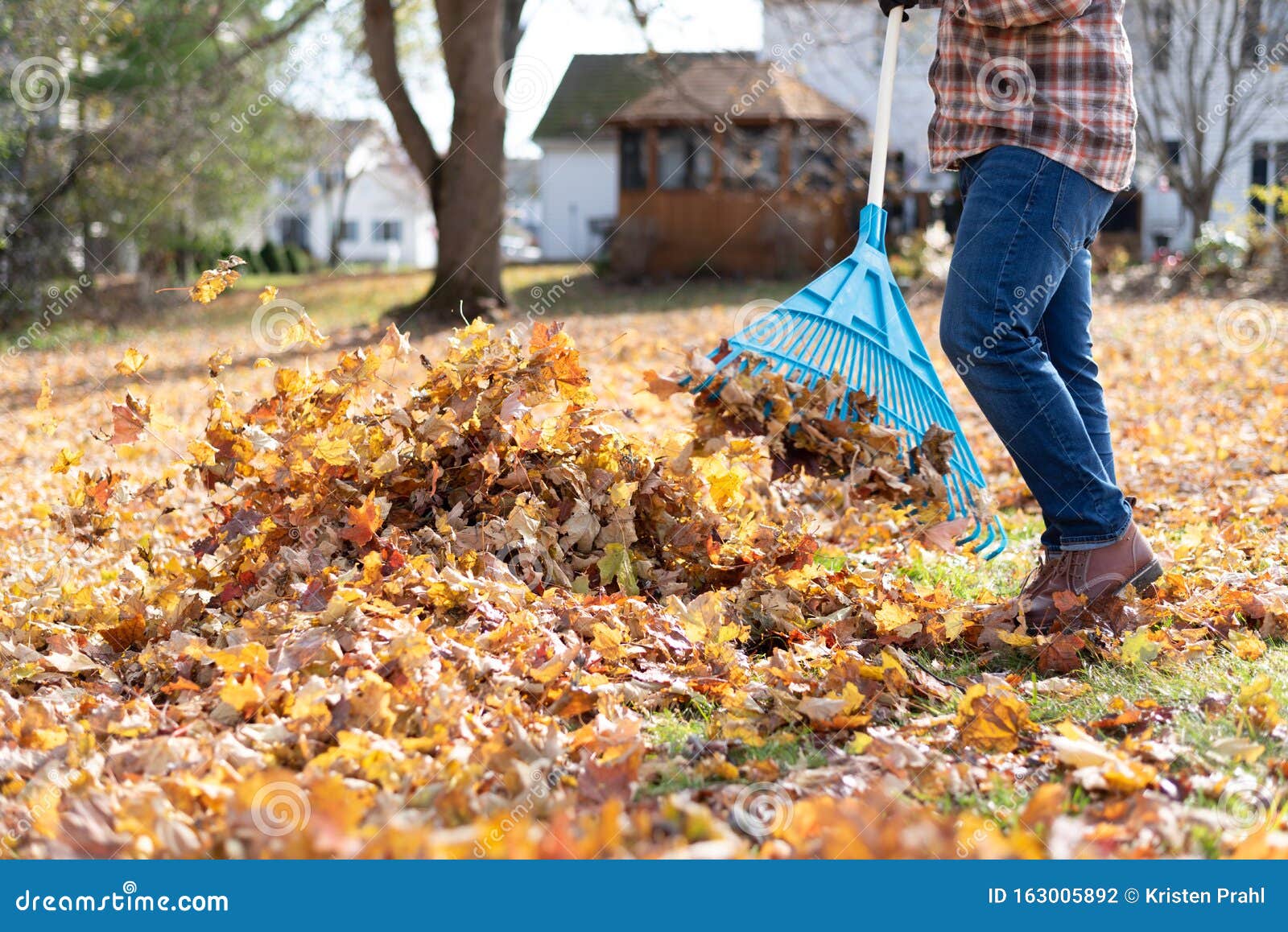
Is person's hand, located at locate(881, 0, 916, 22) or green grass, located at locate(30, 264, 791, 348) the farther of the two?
green grass, located at locate(30, 264, 791, 348)

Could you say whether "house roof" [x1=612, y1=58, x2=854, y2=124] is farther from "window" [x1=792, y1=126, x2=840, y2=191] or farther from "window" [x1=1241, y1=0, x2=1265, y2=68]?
"window" [x1=1241, y1=0, x2=1265, y2=68]

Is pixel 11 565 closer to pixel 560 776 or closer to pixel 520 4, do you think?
pixel 560 776

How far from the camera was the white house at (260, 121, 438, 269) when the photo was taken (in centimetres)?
4106

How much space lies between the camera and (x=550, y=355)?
328 cm

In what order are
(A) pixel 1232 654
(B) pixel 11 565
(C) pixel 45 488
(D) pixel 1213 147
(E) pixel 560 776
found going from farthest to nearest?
(D) pixel 1213 147, (C) pixel 45 488, (B) pixel 11 565, (A) pixel 1232 654, (E) pixel 560 776

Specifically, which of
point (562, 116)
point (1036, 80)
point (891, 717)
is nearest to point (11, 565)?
point (891, 717)

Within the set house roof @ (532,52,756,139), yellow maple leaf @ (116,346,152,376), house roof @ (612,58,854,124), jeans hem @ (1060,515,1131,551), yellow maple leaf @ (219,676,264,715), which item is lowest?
yellow maple leaf @ (219,676,264,715)

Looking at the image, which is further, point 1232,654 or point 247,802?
point 1232,654

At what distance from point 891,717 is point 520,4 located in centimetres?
1693

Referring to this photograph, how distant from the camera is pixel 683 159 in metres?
24.0

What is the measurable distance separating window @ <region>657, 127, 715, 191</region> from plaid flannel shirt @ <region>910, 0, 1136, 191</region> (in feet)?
65.7

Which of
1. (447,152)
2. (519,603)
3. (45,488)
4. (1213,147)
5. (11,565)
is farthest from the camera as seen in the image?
(1213,147)

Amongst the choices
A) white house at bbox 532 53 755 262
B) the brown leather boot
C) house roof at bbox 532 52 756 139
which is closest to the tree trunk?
the brown leather boot

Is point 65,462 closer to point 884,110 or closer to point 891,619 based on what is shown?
point 891,619
